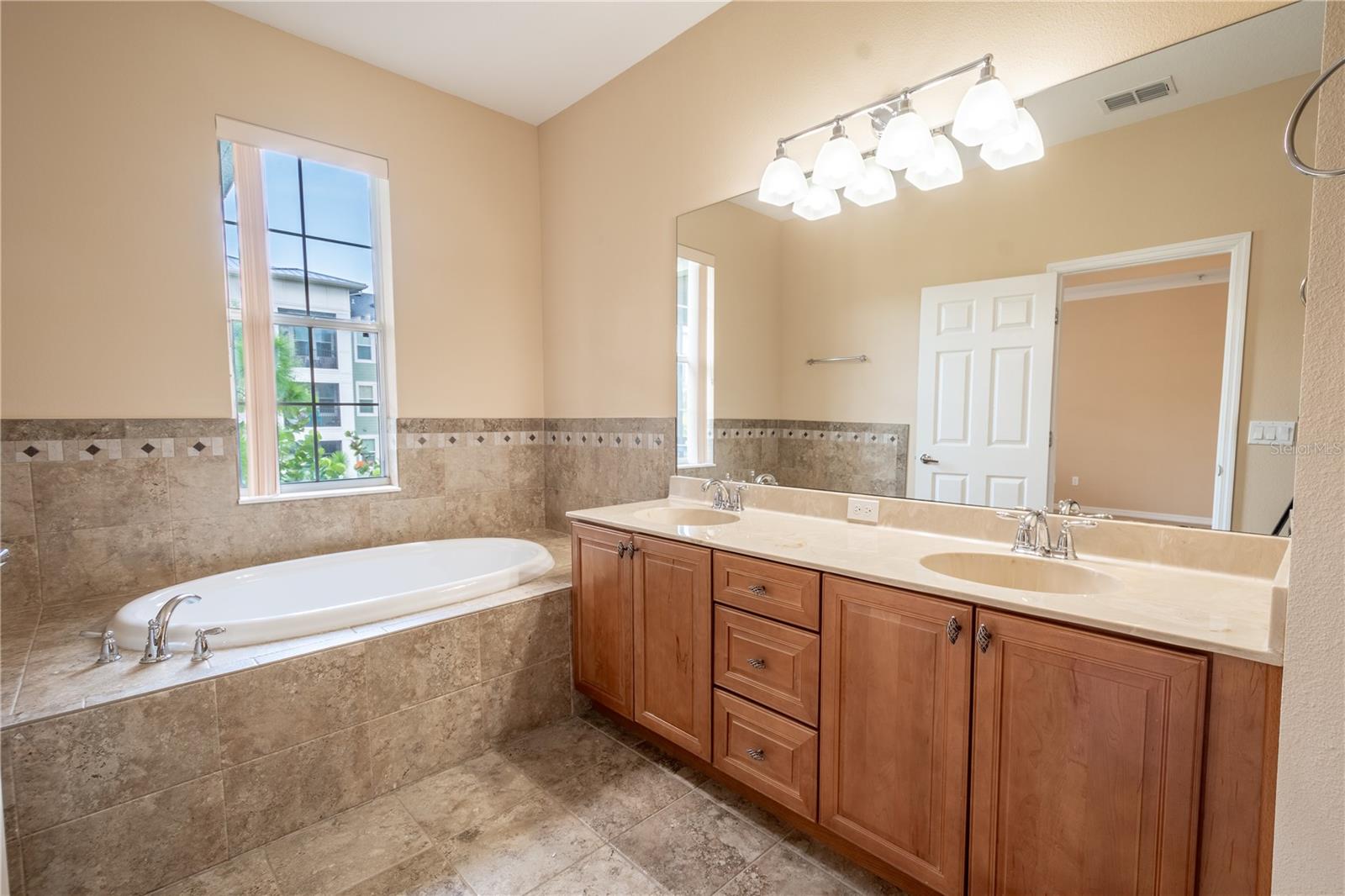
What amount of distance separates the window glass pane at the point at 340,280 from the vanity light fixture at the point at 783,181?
2.10m

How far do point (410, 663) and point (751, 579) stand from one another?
124cm

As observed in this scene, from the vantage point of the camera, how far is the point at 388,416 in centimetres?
296

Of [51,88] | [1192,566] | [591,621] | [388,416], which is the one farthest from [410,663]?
[51,88]

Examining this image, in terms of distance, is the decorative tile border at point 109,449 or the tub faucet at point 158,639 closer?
the tub faucet at point 158,639

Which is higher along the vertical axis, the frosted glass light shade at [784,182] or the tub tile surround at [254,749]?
the frosted glass light shade at [784,182]

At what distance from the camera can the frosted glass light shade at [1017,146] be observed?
5.23 feet

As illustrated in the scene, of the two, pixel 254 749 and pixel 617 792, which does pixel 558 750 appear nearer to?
pixel 617 792

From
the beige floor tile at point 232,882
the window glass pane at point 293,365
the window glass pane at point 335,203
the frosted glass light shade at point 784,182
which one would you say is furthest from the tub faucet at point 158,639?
the frosted glass light shade at point 784,182

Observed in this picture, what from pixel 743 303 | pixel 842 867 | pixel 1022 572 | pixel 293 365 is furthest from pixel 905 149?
pixel 293 365

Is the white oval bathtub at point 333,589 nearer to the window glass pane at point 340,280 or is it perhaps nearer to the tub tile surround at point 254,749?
the tub tile surround at point 254,749

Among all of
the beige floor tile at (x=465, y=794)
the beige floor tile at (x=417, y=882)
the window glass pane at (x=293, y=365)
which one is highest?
the window glass pane at (x=293, y=365)

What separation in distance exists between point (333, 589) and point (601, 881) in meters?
1.83

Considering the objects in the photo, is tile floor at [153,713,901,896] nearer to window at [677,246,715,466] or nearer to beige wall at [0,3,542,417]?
window at [677,246,715,466]

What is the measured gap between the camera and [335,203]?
285 centimetres
